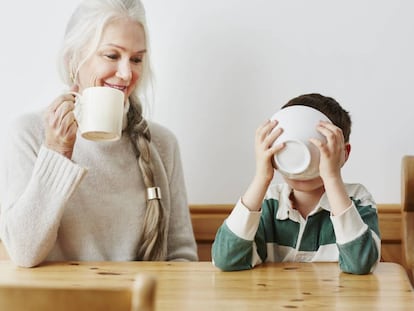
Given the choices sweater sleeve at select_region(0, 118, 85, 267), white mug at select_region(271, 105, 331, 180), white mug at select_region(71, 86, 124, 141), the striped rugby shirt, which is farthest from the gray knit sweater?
white mug at select_region(271, 105, 331, 180)

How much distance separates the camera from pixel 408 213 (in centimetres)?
167

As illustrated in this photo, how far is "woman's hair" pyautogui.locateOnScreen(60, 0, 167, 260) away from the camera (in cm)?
160

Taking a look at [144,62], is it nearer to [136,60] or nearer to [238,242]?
[136,60]

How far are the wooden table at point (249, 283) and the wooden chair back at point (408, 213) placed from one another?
32 cm

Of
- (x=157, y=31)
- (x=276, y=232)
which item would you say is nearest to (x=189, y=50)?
(x=157, y=31)

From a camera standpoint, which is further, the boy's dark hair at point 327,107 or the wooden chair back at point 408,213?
the wooden chair back at point 408,213

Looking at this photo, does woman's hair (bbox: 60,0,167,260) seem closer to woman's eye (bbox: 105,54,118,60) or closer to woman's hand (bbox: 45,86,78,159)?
woman's eye (bbox: 105,54,118,60)

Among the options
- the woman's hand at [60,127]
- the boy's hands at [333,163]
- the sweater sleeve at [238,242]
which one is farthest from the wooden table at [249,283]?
the woman's hand at [60,127]

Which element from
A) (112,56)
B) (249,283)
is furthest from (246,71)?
(249,283)

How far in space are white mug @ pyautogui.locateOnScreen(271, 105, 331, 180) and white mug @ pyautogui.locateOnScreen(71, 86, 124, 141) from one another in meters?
0.33

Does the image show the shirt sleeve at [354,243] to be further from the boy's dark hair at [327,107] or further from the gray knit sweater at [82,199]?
the gray knit sweater at [82,199]

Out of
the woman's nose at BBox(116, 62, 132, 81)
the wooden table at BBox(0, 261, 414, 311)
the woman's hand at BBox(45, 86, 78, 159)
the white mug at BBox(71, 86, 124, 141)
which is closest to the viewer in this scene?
the wooden table at BBox(0, 261, 414, 311)

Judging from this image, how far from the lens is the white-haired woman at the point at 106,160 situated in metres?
1.49

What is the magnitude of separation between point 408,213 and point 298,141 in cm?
58
